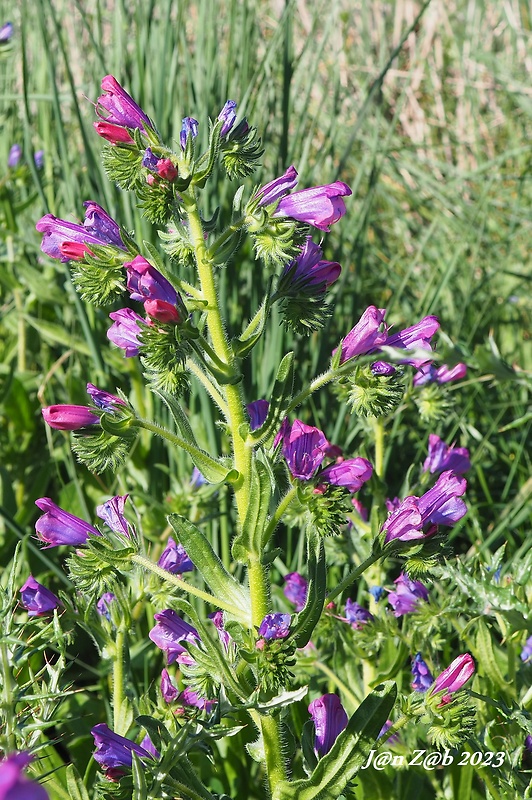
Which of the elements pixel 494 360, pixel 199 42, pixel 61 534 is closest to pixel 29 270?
pixel 199 42

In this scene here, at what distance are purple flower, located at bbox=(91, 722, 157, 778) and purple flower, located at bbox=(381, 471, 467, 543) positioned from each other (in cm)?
51

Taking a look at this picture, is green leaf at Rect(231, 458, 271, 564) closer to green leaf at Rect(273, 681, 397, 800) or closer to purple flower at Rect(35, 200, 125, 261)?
green leaf at Rect(273, 681, 397, 800)

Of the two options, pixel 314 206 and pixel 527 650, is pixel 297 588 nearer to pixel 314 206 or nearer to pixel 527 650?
pixel 527 650

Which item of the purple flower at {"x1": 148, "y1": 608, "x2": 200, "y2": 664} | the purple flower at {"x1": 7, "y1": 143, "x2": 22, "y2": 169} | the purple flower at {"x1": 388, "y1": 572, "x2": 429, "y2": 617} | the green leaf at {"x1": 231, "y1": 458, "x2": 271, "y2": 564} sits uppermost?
the green leaf at {"x1": 231, "y1": 458, "x2": 271, "y2": 564}

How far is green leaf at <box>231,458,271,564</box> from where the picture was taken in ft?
4.03

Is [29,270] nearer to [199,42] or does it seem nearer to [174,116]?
[174,116]

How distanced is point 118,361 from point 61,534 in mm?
1124

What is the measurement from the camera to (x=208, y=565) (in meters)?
1.27

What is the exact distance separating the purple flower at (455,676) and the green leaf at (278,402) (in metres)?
0.45

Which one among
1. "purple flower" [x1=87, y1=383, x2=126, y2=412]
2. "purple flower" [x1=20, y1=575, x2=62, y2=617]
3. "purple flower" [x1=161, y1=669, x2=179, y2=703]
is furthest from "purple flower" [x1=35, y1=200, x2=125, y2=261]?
"purple flower" [x1=161, y1=669, x2=179, y2=703]

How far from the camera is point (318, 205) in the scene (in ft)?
4.23

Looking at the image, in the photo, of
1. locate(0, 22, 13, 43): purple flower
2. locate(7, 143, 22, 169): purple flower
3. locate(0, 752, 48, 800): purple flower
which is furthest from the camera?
locate(0, 22, 13, 43): purple flower

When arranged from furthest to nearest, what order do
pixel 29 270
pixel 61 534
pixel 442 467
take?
pixel 29 270
pixel 442 467
pixel 61 534

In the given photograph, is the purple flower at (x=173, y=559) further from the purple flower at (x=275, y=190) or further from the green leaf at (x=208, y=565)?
the purple flower at (x=275, y=190)
